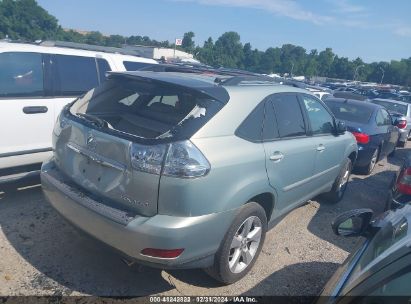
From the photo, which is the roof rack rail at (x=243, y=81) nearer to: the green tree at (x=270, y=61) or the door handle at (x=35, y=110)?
the door handle at (x=35, y=110)

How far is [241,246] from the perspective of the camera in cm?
329

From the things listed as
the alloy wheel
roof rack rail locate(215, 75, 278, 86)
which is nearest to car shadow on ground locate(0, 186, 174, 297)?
the alloy wheel

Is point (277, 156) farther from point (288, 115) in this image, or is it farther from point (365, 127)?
point (365, 127)

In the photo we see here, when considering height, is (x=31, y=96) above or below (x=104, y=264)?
above

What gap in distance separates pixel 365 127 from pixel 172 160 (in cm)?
577

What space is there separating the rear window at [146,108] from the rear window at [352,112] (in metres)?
5.34

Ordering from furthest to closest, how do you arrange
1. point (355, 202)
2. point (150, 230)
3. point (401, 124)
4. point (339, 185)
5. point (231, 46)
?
point (231, 46) < point (401, 124) < point (355, 202) < point (339, 185) < point (150, 230)

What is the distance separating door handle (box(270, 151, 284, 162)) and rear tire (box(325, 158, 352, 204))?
2322 mm

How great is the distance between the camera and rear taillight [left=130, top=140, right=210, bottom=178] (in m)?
2.58

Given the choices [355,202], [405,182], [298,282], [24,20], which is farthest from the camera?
[24,20]

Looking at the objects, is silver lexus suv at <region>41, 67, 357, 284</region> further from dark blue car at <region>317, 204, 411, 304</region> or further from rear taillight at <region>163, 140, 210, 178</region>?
dark blue car at <region>317, 204, 411, 304</region>

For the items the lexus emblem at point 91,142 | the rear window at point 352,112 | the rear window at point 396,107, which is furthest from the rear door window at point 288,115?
the rear window at point 396,107

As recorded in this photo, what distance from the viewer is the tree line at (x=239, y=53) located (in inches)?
3656

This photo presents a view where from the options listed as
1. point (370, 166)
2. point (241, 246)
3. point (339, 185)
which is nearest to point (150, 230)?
point (241, 246)
